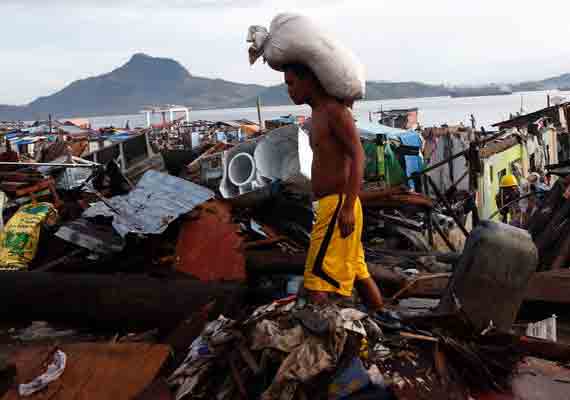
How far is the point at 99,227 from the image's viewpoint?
555cm

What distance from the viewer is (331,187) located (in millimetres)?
3350

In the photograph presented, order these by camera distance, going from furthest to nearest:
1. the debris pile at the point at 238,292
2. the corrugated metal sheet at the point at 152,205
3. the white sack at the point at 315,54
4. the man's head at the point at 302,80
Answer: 1. the corrugated metal sheet at the point at 152,205
2. the man's head at the point at 302,80
3. the white sack at the point at 315,54
4. the debris pile at the point at 238,292

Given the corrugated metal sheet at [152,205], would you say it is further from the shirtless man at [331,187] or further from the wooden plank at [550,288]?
the wooden plank at [550,288]

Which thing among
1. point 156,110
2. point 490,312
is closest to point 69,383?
point 490,312

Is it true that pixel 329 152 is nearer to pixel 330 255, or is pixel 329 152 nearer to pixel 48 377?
pixel 330 255

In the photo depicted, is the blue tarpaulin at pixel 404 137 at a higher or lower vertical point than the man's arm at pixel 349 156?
lower

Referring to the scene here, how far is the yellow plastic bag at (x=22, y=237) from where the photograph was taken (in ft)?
18.3

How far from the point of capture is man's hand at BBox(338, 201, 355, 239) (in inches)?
128

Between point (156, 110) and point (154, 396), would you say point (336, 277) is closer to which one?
point (154, 396)

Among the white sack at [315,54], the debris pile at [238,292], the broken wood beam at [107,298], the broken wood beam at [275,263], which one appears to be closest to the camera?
the debris pile at [238,292]

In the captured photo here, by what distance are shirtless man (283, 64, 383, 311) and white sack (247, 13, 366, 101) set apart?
69mm

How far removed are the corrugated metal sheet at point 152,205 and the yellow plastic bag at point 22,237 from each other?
0.67m

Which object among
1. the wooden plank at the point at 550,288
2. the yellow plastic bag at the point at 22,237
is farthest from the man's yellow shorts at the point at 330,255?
the yellow plastic bag at the point at 22,237

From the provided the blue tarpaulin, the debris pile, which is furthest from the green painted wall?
the debris pile
